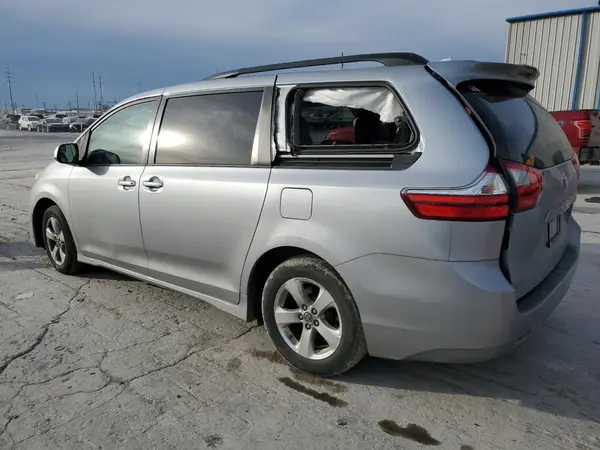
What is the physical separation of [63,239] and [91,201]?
823 millimetres

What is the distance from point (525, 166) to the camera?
8.20 ft

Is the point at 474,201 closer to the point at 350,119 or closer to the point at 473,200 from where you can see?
the point at 473,200

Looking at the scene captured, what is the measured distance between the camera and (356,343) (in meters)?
2.77

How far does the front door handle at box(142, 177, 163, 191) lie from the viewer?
3.58 meters

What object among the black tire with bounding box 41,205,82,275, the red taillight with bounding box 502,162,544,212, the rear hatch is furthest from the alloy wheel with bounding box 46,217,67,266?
the red taillight with bounding box 502,162,544,212

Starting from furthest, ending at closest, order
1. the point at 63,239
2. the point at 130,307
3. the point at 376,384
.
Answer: the point at 63,239 < the point at 130,307 < the point at 376,384

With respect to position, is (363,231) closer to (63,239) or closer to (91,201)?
(91,201)

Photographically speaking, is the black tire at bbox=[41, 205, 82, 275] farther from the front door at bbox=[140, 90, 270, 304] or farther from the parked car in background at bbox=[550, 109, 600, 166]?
the parked car in background at bbox=[550, 109, 600, 166]

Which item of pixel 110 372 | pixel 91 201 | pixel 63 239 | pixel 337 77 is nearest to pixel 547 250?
pixel 337 77

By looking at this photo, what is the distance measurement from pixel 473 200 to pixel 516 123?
68cm

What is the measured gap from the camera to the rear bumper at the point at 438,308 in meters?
2.37

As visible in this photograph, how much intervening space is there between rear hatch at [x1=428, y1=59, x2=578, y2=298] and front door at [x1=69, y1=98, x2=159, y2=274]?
8.07ft

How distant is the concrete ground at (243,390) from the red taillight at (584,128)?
6638mm

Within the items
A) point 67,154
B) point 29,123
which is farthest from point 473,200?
point 29,123
